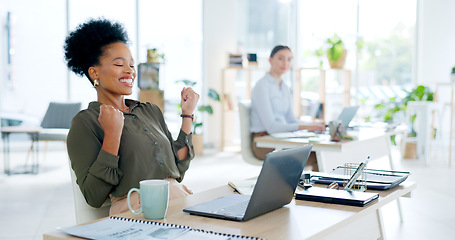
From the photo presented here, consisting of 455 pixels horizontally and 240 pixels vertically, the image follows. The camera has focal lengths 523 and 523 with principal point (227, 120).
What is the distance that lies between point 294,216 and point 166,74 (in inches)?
279

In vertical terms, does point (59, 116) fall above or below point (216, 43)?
below

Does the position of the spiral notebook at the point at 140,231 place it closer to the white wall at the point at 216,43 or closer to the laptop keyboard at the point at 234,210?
the laptop keyboard at the point at 234,210

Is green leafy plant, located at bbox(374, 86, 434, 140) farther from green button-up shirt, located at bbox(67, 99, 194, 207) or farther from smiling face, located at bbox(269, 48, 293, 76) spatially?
green button-up shirt, located at bbox(67, 99, 194, 207)

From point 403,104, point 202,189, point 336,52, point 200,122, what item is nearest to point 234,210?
point 202,189

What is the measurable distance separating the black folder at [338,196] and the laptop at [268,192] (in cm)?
11

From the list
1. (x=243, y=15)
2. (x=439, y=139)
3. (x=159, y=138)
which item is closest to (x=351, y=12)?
(x=243, y=15)

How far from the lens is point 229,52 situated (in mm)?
8094

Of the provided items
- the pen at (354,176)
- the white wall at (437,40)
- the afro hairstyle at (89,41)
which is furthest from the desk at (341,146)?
the white wall at (437,40)

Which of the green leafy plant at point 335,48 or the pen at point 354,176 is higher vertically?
the green leafy plant at point 335,48

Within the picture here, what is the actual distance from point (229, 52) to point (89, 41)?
614 centimetres

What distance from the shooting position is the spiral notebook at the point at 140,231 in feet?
4.03

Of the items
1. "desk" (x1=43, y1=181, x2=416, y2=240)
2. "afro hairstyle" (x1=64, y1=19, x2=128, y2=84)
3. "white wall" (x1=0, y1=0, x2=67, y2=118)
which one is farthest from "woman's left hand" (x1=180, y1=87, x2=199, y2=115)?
"white wall" (x1=0, y1=0, x2=67, y2=118)

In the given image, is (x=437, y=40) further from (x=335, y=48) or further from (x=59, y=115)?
(x=59, y=115)

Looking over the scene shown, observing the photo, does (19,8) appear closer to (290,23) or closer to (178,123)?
(178,123)
